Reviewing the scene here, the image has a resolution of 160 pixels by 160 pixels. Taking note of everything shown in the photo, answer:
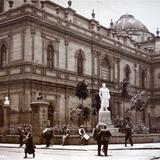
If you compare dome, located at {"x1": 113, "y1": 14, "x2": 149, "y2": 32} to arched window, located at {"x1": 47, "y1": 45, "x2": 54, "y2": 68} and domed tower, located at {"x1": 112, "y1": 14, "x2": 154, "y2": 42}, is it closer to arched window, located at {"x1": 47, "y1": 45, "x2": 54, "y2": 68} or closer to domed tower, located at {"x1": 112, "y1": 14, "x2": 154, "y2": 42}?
domed tower, located at {"x1": 112, "y1": 14, "x2": 154, "y2": 42}

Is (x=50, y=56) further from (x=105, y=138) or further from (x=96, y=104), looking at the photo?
(x=105, y=138)

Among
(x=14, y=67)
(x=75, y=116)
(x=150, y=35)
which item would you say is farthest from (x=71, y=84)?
(x=150, y=35)

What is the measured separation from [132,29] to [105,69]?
16.6 metres

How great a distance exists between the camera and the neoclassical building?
32781 mm

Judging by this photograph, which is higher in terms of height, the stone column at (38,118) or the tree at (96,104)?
the tree at (96,104)

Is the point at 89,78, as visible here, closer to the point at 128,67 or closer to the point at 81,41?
the point at 81,41

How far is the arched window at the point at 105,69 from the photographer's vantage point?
1678 inches

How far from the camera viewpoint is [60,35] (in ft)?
120

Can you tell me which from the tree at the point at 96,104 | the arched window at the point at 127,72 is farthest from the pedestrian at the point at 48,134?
the arched window at the point at 127,72

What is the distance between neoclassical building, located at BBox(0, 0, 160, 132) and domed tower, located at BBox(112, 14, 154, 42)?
1009 centimetres

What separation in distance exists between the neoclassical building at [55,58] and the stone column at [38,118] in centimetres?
390

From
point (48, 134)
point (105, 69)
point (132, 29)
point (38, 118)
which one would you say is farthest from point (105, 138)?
point (132, 29)

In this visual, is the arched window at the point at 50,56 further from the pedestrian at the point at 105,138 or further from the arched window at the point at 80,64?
the pedestrian at the point at 105,138

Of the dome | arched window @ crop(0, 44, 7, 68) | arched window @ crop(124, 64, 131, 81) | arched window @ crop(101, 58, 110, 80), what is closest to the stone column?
arched window @ crop(0, 44, 7, 68)
